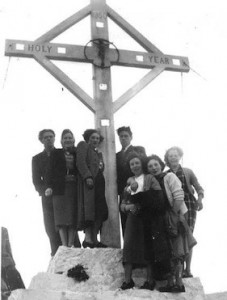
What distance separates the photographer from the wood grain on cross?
6363 mm

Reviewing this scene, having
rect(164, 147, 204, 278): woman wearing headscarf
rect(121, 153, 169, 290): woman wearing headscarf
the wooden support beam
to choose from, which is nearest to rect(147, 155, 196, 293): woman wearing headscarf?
rect(121, 153, 169, 290): woman wearing headscarf

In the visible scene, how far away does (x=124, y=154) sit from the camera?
6.46 m

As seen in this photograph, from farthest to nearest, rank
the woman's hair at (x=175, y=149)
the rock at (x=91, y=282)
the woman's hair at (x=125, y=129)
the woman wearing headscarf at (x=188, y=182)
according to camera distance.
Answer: the woman's hair at (x=125, y=129), the woman's hair at (x=175, y=149), the woman wearing headscarf at (x=188, y=182), the rock at (x=91, y=282)

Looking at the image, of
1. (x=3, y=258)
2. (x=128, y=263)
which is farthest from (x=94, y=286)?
(x=3, y=258)

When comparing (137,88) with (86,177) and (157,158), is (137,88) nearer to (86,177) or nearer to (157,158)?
(157,158)

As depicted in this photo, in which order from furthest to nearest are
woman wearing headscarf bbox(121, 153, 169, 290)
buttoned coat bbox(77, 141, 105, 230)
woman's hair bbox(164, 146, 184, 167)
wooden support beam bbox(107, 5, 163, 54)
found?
wooden support beam bbox(107, 5, 163, 54), woman's hair bbox(164, 146, 184, 167), buttoned coat bbox(77, 141, 105, 230), woman wearing headscarf bbox(121, 153, 169, 290)

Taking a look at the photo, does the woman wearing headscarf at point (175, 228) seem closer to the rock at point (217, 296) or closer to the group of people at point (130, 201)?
the group of people at point (130, 201)

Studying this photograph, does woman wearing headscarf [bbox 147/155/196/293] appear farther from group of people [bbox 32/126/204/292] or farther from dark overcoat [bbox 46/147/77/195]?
dark overcoat [bbox 46/147/77/195]

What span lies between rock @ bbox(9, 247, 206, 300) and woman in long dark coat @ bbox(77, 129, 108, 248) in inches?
8.7

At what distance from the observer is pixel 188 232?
5.37 m

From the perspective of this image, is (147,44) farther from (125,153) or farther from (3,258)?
(3,258)

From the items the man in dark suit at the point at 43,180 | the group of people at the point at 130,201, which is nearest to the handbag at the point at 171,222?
the group of people at the point at 130,201

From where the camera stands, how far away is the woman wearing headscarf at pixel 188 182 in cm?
598

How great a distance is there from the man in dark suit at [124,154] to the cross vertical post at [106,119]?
7 centimetres
